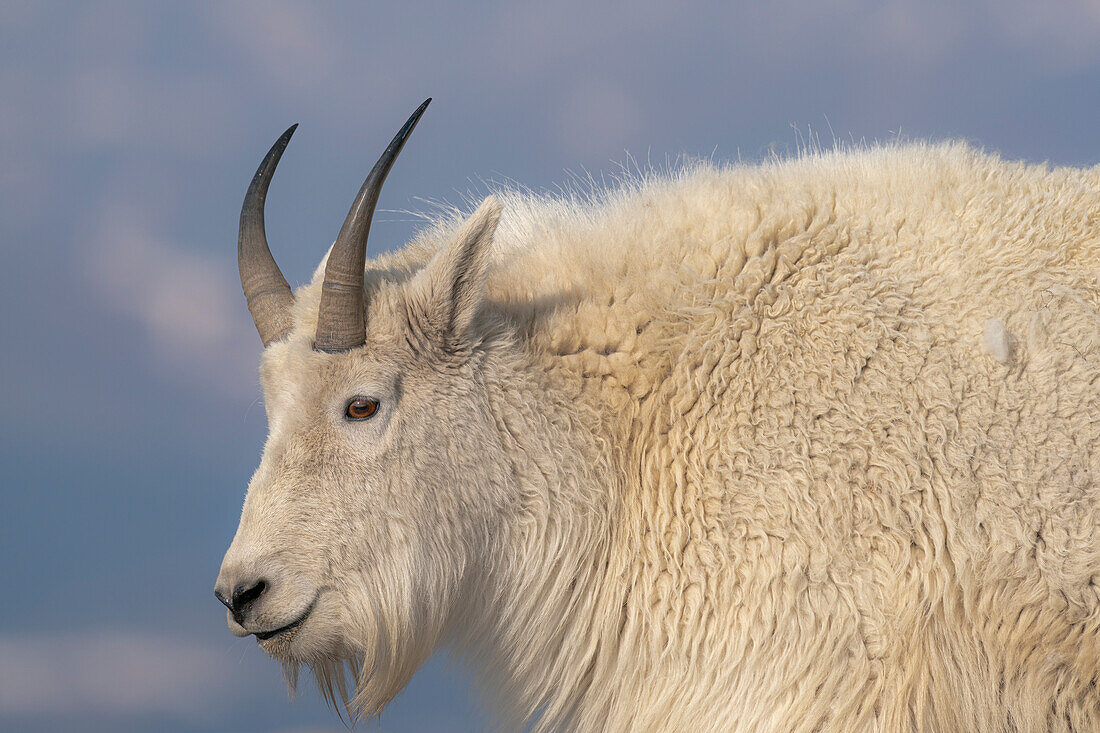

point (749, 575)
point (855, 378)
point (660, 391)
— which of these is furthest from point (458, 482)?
point (855, 378)

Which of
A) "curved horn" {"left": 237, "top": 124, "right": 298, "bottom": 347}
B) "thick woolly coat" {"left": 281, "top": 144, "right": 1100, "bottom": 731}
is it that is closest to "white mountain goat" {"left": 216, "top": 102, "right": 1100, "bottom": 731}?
"thick woolly coat" {"left": 281, "top": 144, "right": 1100, "bottom": 731}

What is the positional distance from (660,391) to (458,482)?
104 centimetres

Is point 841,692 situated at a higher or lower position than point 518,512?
lower

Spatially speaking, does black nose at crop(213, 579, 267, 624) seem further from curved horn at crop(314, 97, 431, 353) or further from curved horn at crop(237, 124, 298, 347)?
curved horn at crop(237, 124, 298, 347)

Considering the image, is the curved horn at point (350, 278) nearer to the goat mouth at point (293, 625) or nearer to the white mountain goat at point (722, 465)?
the white mountain goat at point (722, 465)

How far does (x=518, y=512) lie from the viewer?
15.8 ft

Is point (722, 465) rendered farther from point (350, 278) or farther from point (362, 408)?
point (350, 278)

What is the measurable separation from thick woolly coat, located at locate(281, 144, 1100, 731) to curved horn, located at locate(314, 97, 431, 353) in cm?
25

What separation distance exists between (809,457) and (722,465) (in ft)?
1.26

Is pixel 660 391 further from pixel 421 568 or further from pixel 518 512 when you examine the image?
pixel 421 568

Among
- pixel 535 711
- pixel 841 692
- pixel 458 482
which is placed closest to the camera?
pixel 841 692

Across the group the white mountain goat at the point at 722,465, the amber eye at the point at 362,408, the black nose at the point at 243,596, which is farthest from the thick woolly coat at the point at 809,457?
the black nose at the point at 243,596

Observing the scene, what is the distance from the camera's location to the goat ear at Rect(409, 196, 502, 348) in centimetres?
460

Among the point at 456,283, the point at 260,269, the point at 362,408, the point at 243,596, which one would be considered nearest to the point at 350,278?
the point at 456,283
